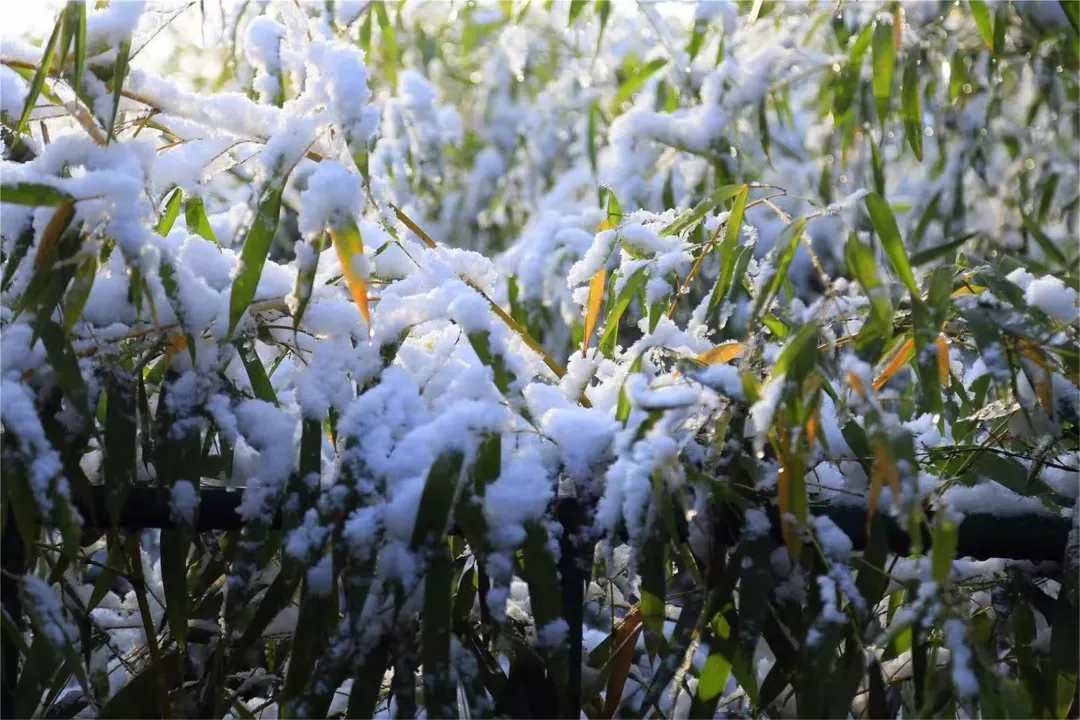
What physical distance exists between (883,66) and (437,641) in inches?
34.8

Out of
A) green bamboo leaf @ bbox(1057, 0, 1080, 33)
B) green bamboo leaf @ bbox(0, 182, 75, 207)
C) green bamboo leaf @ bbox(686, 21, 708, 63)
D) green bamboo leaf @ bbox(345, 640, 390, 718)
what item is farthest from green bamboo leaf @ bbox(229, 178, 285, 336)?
green bamboo leaf @ bbox(1057, 0, 1080, 33)

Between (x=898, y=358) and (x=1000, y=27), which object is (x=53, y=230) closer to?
(x=898, y=358)

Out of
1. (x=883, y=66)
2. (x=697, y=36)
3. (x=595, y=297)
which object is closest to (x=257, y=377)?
(x=595, y=297)

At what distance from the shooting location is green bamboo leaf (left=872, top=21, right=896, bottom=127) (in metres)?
1.13

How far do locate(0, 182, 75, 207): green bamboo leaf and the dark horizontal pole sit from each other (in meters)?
0.18

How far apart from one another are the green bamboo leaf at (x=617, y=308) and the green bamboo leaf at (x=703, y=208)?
0.06 meters

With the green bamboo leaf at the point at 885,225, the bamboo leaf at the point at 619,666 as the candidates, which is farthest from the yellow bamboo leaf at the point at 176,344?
the green bamboo leaf at the point at 885,225

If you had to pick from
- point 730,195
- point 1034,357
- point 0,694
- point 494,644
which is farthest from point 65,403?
point 1034,357

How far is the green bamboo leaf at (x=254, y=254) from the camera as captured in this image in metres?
0.59

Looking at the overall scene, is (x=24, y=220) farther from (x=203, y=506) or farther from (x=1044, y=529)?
(x=1044, y=529)

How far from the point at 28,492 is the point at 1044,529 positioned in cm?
61

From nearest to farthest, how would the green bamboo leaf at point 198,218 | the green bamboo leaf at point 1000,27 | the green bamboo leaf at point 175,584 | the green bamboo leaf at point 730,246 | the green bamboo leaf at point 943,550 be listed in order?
1. the green bamboo leaf at point 943,550
2. the green bamboo leaf at point 175,584
3. the green bamboo leaf at point 730,246
4. the green bamboo leaf at point 198,218
5. the green bamboo leaf at point 1000,27

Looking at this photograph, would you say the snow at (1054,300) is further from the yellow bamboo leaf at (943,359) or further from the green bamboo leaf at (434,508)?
the green bamboo leaf at (434,508)

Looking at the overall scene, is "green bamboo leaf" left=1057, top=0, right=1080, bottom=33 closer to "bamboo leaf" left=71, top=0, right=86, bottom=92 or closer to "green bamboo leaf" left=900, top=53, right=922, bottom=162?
"green bamboo leaf" left=900, top=53, right=922, bottom=162
